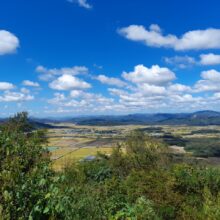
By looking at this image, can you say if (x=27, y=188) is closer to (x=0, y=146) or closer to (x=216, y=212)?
(x=0, y=146)

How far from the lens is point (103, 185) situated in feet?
155

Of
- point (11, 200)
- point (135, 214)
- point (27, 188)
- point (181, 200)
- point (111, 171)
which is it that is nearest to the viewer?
point (11, 200)

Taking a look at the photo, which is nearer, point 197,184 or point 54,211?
point 54,211

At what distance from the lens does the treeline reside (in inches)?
367

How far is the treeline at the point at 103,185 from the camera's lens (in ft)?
30.6

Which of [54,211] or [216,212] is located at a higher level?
[54,211]

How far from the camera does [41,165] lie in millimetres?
10898

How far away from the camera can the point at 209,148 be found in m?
170

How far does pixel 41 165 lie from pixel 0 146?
1286 mm

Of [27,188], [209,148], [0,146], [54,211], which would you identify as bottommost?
[209,148]

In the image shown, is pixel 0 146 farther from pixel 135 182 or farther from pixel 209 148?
pixel 209 148

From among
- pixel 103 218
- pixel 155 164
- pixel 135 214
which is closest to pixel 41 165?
pixel 103 218

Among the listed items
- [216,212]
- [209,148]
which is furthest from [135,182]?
[209,148]

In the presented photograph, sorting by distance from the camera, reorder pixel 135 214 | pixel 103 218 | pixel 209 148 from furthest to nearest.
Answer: pixel 209 148 < pixel 135 214 < pixel 103 218
